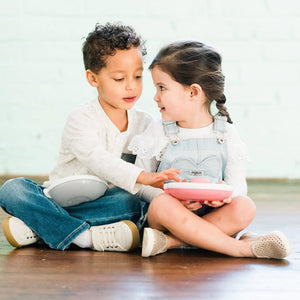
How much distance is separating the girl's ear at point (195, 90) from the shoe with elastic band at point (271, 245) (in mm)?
Answer: 402

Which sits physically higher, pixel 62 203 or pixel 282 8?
pixel 282 8

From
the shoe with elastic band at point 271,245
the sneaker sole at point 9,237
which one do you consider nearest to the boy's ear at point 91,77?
the sneaker sole at point 9,237

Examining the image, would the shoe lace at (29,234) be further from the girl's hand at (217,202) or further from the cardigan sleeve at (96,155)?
the girl's hand at (217,202)

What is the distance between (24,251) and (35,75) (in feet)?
5.57

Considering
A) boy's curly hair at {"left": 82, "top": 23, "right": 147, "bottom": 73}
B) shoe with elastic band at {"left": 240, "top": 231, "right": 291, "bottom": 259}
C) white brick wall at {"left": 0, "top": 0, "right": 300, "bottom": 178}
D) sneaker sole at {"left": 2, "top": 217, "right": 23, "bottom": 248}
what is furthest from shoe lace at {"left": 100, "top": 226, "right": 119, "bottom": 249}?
white brick wall at {"left": 0, "top": 0, "right": 300, "bottom": 178}

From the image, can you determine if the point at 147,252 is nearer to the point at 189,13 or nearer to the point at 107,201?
the point at 107,201

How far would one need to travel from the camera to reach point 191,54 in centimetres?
137

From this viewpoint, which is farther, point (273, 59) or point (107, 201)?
point (273, 59)

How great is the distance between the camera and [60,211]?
52.5 inches

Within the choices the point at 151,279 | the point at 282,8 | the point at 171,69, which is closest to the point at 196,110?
the point at 171,69

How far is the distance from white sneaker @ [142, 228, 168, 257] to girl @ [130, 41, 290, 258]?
1.4 inches

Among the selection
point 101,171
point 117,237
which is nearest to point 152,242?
point 117,237

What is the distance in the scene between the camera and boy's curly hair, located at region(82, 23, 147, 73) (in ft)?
4.58

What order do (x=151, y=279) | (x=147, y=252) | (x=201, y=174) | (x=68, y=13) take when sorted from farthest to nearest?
(x=68, y=13), (x=201, y=174), (x=147, y=252), (x=151, y=279)
